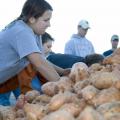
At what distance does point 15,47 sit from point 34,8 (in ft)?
1.14

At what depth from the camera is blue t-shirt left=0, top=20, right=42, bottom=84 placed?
122 inches

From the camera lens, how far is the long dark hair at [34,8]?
3229mm

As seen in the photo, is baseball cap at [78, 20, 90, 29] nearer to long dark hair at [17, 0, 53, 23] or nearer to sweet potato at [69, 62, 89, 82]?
long dark hair at [17, 0, 53, 23]

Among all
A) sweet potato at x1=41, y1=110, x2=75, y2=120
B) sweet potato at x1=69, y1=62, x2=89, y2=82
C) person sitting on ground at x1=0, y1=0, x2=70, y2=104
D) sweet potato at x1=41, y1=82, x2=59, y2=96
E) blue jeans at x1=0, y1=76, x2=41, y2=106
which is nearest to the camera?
sweet potato at x1=41, y1=110, x2=75, y2=120

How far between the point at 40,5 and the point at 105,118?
1.77m

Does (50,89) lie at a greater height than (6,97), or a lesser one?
greater

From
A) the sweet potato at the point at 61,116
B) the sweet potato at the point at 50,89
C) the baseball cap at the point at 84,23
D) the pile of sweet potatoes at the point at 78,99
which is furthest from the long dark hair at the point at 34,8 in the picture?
the baseball cap at the point at 84,23

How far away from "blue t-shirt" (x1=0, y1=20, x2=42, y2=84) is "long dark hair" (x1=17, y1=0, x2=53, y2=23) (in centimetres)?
10

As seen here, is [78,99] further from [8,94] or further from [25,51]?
[8,94]

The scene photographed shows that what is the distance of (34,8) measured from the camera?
324 centimetres

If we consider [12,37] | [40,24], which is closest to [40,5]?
[40,24]

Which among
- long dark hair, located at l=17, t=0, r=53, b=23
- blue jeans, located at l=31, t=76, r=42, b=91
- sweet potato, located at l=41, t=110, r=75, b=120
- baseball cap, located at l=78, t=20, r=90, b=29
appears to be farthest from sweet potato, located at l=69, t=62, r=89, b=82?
baseball cap, located at l=78, t=20, r=90, b=29

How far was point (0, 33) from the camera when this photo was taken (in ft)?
10.9

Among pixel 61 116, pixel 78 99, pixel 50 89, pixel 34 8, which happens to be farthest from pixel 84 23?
pixel 61 116
